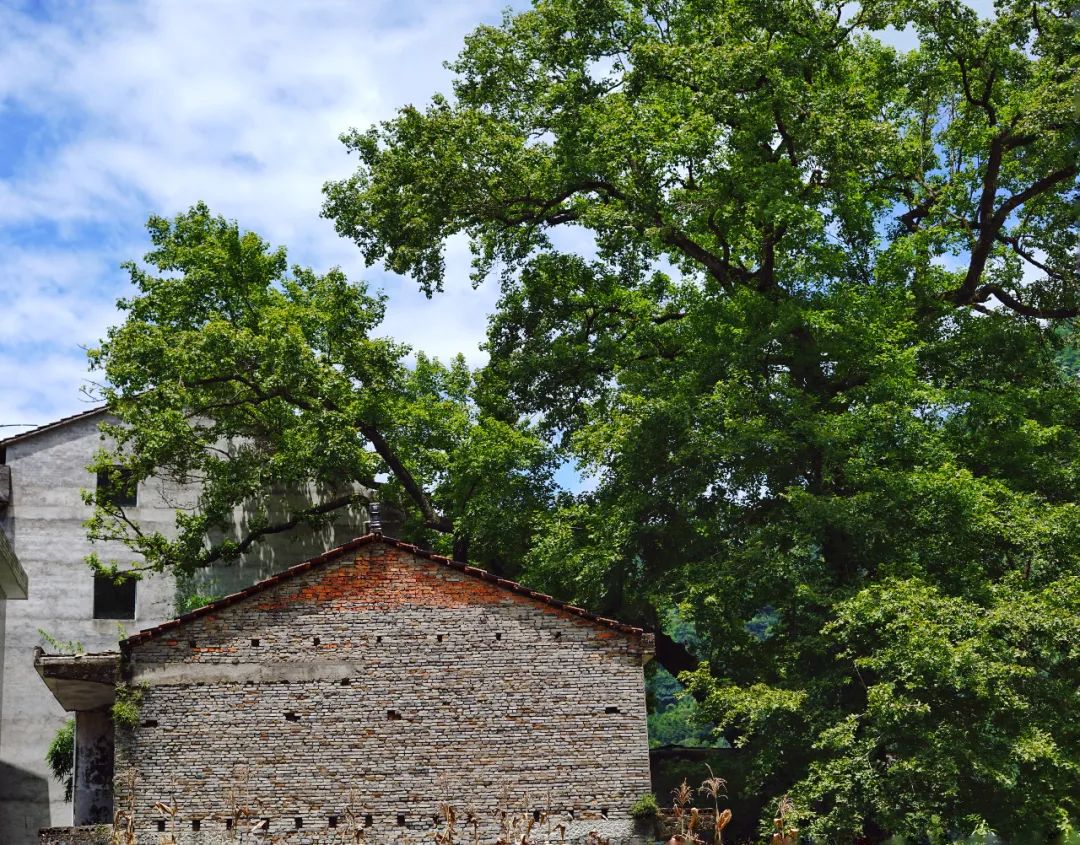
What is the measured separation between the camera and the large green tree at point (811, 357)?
24094 mm

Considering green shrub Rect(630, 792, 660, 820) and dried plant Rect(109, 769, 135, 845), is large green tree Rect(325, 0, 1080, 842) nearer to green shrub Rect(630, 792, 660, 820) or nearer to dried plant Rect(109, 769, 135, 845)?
green shrub Rect(630, 792, 660, 820)

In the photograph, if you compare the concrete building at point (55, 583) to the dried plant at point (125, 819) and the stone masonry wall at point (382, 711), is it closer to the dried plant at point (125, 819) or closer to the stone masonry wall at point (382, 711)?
the dried plant at point (125, 819)

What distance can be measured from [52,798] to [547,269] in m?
18.1

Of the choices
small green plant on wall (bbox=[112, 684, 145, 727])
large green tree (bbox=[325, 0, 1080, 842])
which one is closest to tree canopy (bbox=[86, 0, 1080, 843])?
large green tree (bbox=[325, 0, 1080, 842])

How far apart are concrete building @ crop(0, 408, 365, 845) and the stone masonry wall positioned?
14.1 meters

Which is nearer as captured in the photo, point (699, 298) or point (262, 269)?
point (699, 298)

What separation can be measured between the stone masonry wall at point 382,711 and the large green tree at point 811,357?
15.1 feet

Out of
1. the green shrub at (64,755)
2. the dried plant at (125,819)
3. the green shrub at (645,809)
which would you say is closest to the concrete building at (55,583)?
the green shrub at (64,755)

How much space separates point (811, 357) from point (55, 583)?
65.8 feet

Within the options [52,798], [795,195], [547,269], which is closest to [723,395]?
[795,195]

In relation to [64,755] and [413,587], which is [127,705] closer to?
[413,587]

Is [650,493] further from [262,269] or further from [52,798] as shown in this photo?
[52,798]

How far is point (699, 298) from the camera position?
1300 inches

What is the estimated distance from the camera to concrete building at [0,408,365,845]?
109 feet
